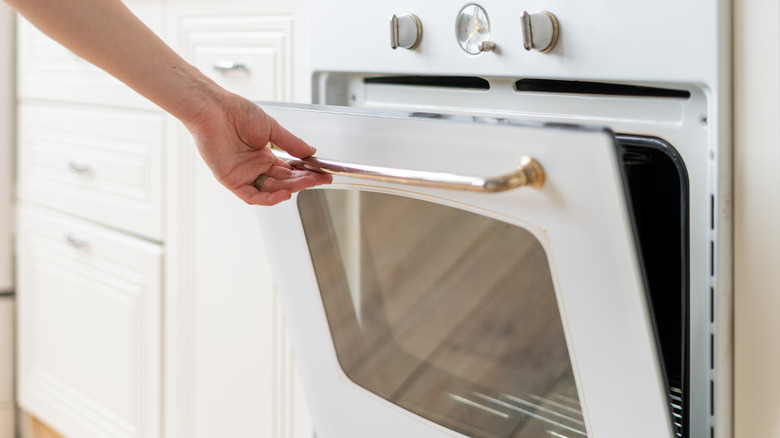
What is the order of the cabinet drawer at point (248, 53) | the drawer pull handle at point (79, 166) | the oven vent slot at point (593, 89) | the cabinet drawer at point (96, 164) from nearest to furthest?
the oven vent slot at point (593, 89)
the cabinet drawer at point (248, 53)
the cabinet drawer at point (96, 164)
the drawer pull handle at point (79, 166)

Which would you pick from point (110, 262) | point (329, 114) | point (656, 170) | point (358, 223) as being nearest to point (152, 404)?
point (110, 262)

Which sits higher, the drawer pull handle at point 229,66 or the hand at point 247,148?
the drawer pull handle at point 229,66

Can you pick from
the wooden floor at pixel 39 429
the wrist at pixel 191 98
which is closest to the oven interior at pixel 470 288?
the wrist at pixel 191 98

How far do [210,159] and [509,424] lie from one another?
39cm

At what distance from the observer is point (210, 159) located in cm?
79

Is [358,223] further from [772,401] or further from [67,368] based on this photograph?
[67,368]

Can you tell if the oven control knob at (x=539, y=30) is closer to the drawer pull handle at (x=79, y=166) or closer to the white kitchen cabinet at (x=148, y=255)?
the white kitchen cabinet at (x=148, y=255)

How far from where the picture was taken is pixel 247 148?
0.81m

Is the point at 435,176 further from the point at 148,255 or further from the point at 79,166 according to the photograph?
the point at 79,166

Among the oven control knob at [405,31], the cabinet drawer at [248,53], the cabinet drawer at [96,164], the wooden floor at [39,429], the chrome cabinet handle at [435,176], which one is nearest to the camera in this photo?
the chrome cabinet handle at [435,176]

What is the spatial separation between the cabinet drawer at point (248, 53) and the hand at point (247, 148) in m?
0.26

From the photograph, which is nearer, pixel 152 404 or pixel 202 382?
pixel 202 382

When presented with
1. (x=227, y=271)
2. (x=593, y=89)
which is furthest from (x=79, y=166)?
(x=593, y=89)

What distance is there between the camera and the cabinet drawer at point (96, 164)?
1308mm
